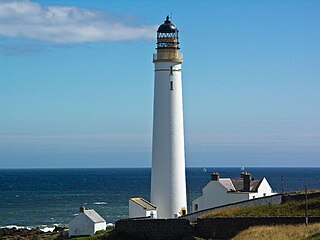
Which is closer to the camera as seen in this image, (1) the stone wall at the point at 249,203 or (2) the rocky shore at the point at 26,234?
(1) the stone wall at the point at 249,203

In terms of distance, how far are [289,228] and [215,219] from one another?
3.06 m

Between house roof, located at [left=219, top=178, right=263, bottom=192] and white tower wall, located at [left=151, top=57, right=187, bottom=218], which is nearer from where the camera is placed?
white tower wall, located at [left=151, top=57, right=187, bottom=218]

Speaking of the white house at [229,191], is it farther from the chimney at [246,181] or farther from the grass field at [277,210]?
the grass field at [277,210]

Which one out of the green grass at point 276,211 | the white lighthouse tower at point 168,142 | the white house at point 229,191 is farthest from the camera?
the white house at point 229,191

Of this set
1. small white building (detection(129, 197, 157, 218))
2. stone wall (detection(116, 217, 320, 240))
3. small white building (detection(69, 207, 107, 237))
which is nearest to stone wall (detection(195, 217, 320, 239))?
stone wall (detection(116, 217, 320, 240))

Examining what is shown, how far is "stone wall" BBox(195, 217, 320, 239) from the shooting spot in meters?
27.1

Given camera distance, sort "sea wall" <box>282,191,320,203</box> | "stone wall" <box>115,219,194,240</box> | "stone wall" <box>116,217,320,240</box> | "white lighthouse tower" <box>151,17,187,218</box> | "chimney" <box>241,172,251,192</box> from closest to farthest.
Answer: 1. "stone wall" <box>116,217,320,240</box>
2. "stone wall" <box>115,219,194,240</box>
3. "sea wall" <box>282,191,320,203</box>
4. "white lighthouse tower" <box>151,17,187,218</box>
5. "chimney" <box>241,172,251,192</box>

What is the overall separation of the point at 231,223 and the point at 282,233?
2503mm

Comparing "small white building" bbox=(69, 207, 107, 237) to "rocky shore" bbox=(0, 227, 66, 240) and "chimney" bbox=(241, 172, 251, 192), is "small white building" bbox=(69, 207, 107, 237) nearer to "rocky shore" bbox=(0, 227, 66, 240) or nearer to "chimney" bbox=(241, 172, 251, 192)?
"chimney" bbox=(241, 172, 251, 192)

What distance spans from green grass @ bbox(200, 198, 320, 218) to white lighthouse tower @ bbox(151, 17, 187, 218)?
2.88m

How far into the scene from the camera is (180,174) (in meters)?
32.4

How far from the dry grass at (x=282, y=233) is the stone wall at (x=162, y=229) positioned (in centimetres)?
263

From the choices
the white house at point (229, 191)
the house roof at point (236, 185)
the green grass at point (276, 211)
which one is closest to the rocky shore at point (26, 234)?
the white house at point (229, 191)

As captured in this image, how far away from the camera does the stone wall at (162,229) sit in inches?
1128
